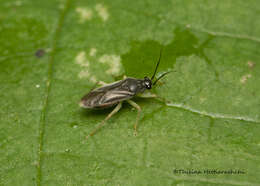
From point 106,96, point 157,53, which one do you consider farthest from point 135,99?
point 157,53

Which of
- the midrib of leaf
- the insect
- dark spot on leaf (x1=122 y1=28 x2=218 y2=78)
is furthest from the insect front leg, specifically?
the midrib of leaf

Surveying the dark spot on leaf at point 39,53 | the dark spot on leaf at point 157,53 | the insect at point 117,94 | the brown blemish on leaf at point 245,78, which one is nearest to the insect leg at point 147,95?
the insect at point 117,94

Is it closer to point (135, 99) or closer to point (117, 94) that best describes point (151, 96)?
point (135, 99)

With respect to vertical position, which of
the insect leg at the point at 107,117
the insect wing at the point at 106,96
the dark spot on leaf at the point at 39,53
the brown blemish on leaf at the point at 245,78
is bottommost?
Result: the insect leg at the point at 107,117

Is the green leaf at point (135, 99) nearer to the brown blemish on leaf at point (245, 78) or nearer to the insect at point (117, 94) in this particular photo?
the brown blemish on leaf at point (245, 78)

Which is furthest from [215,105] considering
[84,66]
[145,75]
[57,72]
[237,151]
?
[57,72]
